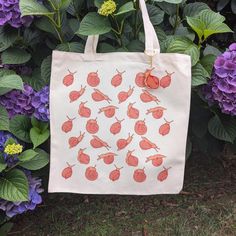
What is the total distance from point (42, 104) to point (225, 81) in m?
0.65

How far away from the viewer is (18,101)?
1.97m

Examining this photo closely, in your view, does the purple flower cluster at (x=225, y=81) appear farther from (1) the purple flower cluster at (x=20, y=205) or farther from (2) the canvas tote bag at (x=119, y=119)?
(1) the purple flower cluster at (x=20, y=205)

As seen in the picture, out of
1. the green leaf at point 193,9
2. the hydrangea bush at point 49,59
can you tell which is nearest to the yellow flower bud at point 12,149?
the hydrangea bush at point 49,59

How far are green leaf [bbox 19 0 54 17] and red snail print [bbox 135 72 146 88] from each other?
40 cm

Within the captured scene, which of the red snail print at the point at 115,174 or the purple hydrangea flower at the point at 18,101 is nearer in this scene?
the red snail print at the point at 115,174

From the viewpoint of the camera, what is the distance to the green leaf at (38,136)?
1.88m

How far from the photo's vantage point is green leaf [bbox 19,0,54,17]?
1.79 metres

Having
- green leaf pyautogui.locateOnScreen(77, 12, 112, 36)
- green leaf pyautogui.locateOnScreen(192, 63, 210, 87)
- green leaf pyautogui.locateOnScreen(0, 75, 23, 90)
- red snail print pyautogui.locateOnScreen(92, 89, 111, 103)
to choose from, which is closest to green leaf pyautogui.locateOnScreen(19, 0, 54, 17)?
green leaf pyautogui.locateOnScreen(77, 12, 112, 36)

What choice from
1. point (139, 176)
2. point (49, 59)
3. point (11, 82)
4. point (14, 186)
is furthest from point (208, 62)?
point (14, 186)

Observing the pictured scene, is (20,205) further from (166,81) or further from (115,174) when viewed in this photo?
(166,81)

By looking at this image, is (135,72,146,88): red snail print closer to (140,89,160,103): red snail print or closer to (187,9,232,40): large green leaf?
(140,89,160,103): red snail print

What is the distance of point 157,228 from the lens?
2129 millimetres

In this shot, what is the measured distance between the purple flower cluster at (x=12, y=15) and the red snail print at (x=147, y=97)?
1.82 ft

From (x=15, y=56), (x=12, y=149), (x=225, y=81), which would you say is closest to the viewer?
(x=12, y=149)
